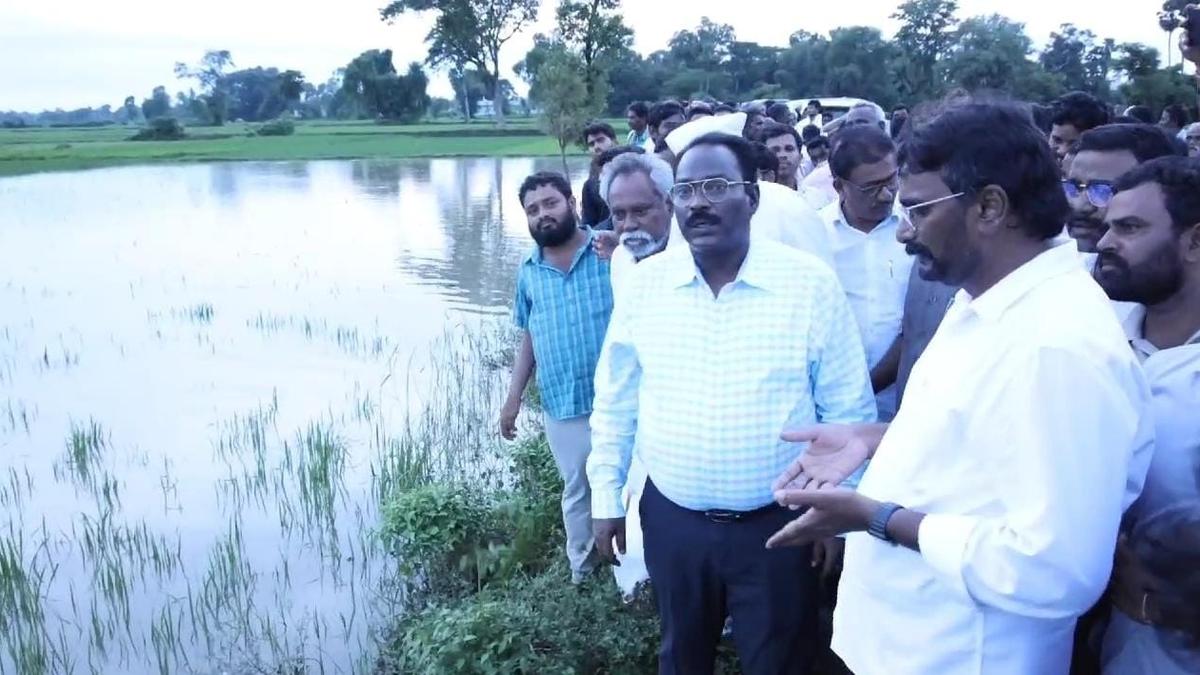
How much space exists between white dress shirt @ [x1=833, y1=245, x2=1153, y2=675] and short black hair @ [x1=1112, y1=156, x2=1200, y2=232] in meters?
0.49

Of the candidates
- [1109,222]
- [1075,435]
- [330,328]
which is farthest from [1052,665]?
[330,328]

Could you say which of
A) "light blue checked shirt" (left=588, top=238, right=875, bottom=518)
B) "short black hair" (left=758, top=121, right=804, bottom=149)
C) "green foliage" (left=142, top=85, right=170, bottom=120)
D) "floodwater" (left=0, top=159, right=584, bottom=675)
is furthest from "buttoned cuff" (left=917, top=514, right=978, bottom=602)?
"green foliage" (left=142, top=85, right=170, bottom=120)

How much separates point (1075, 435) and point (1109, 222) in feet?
2.75

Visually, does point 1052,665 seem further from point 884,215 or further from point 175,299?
point 175,299

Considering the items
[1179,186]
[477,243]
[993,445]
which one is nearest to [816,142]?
[1179,186]

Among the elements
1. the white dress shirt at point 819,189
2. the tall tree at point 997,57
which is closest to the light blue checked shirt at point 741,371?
the white dress shirt at point 819,189

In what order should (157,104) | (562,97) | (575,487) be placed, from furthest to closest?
(157,104), (562,97), (575,487)

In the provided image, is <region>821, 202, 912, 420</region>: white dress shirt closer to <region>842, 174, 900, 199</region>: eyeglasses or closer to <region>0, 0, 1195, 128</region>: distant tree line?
<region>842, 174, 900, 199</region>: eyeglasses

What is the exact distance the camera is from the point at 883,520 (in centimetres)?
184

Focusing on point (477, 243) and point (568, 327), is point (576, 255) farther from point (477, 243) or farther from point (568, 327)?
point (477, 243)

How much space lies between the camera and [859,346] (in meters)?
2.71

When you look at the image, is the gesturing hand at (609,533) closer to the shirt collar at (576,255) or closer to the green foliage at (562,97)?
the shirt collar at (576,255)

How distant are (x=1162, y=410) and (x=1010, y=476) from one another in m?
0.41

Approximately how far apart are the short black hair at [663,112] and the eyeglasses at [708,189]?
5.02 metres
